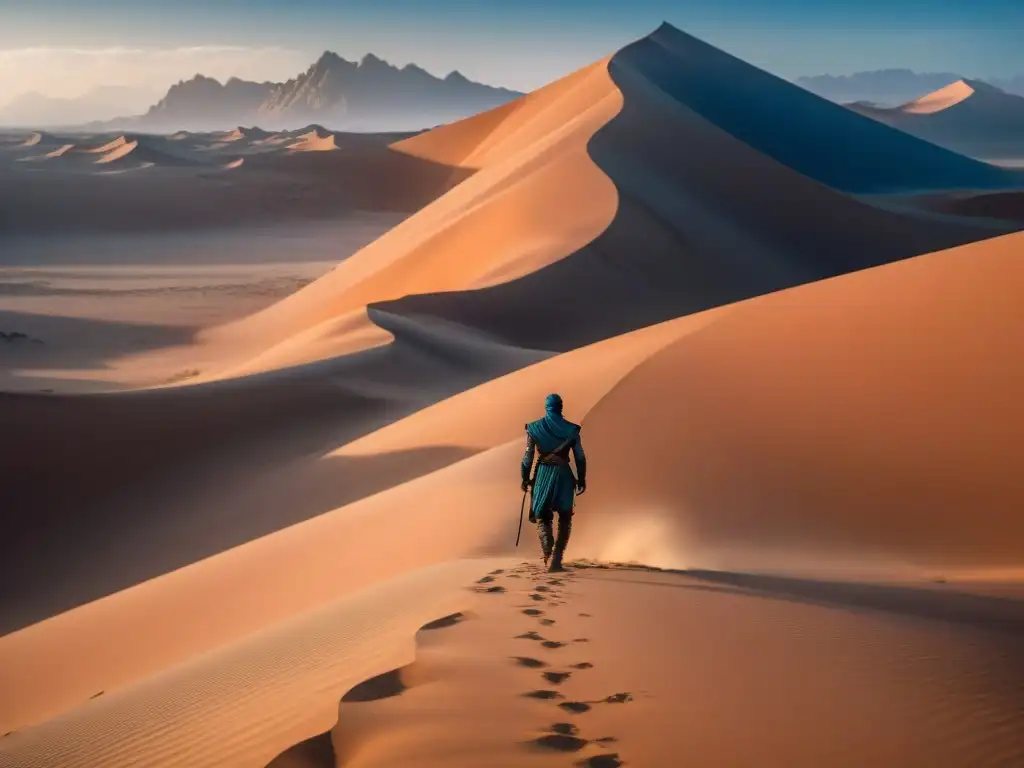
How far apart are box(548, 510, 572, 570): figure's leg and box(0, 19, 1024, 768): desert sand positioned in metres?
0.25

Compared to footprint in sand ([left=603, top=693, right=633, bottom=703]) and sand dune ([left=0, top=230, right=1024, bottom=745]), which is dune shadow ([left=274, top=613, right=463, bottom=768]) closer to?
footprint in sand ([left=603, top=693, right=633, bottom=703])

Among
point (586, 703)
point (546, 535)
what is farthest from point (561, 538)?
point (586, 703)

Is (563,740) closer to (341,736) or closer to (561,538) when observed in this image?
(341,736)

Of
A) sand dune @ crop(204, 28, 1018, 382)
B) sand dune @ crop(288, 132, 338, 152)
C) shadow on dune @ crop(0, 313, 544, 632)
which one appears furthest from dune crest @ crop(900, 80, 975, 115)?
shadow on dune @ crop(0, 313, 544, 632)

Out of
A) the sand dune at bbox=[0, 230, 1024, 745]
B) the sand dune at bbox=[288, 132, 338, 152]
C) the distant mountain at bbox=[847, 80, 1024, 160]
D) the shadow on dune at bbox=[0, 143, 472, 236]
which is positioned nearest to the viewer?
the sand dune at bbox=[0, 230, 1024, 745]

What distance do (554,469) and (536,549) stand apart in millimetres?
1605

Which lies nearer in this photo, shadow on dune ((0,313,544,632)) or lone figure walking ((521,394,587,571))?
lone figure walking ((521,394,587,571))

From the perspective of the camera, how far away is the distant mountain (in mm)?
126062

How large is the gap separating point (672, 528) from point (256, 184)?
68.3m

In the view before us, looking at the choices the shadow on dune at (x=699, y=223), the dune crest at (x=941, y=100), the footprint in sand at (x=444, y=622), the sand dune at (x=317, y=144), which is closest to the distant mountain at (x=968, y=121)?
the dune crest at (x=941, y=100)

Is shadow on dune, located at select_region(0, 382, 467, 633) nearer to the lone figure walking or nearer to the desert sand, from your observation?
the desert sand

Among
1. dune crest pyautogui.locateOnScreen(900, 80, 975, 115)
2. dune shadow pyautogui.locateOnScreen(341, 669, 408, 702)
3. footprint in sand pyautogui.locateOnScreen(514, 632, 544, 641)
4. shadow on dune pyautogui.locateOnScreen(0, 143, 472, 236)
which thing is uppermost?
dune crest pyautogui.locateOnScreen(900, 80, 975, 115)

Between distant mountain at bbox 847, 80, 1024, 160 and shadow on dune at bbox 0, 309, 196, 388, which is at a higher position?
distant mountain at bbox 847, 80, 1024, 160

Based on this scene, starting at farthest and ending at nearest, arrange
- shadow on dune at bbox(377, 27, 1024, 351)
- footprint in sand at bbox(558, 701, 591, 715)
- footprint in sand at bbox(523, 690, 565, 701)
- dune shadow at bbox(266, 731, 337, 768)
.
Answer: shadow on dune at bbox(377, 27, 1024, 351), footprint in sand at bbox(523, 690, 565, 701), footprint in sand at bbox(558, 701, 591, 715), dune shadow at bbox(266, 731, 337, 768)
